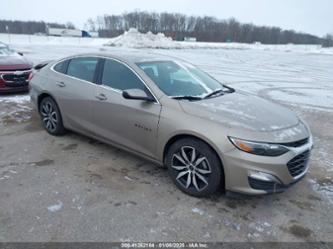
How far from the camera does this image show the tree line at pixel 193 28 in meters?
93.8

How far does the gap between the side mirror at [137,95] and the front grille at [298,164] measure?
5.81 ft

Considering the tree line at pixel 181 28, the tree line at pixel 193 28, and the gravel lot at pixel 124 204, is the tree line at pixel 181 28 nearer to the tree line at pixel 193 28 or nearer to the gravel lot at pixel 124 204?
the tree line at pixel 193 28

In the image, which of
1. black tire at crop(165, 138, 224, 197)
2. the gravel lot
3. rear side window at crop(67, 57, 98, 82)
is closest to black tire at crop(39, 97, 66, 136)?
the gravel lot

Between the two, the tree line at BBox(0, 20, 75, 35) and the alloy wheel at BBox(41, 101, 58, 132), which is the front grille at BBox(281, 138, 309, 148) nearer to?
the alloy wheel at BBox(41, 101, 58, 132)

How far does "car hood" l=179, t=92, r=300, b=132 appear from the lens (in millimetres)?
3191

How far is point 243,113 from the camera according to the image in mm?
3410

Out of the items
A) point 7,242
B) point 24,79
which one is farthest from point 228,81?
point 7,242

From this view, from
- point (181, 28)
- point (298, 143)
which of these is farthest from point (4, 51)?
point (181, 28)

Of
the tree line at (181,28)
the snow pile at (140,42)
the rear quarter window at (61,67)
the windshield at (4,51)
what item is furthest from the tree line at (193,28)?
the rear quarter window at (61,67)

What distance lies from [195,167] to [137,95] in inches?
45.1

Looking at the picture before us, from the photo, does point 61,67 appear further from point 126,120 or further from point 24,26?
point 24,26

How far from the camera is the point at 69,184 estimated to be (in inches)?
144

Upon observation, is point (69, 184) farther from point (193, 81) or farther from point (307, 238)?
point (307, 238)

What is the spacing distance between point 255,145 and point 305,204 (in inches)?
44.4
